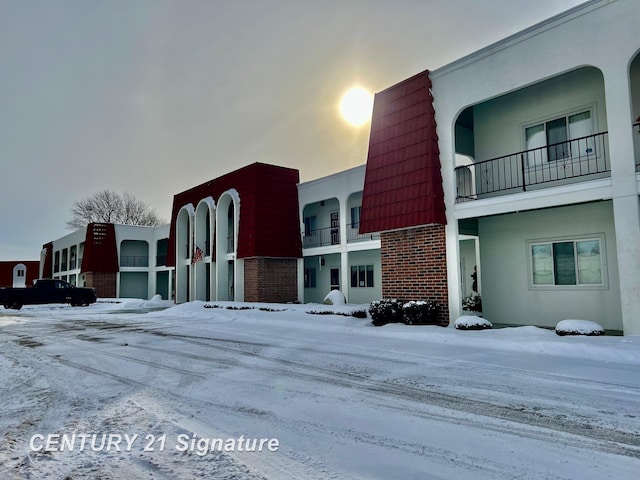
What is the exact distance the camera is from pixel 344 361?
27.8ft

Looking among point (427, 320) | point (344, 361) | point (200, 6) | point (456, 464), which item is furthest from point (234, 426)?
point (200, 6)

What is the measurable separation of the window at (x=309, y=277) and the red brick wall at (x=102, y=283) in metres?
22.7

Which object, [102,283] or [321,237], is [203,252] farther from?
[102,283]

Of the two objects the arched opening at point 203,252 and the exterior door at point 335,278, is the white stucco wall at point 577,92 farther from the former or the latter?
the arched opening at point 203,252

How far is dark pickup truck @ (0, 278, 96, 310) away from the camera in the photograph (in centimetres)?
2786

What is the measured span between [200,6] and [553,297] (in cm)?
1525

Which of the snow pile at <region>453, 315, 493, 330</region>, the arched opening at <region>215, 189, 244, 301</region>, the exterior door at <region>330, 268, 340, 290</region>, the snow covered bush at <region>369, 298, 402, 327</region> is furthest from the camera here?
the exterior door at <region>330, 268, 340, 290</region>

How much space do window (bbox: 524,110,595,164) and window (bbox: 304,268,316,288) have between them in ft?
53.2

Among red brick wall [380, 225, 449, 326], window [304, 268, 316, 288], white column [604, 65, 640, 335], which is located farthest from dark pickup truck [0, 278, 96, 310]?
white column [604, 65, 640, 335]

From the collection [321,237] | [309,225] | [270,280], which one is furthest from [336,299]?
[309,225]

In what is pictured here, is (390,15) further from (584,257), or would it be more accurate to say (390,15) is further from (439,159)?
(584,257)

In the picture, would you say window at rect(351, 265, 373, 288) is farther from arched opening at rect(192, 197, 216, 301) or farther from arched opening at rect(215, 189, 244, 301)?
arched opening at rect(192, 197, 216, 301)

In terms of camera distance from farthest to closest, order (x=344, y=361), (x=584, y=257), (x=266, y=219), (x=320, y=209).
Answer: (x=320, y=209) < (x=266, y=219) < (x=584, y=257) < (x=344, y=361)

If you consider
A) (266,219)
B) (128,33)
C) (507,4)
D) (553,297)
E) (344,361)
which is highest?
(128,33)
